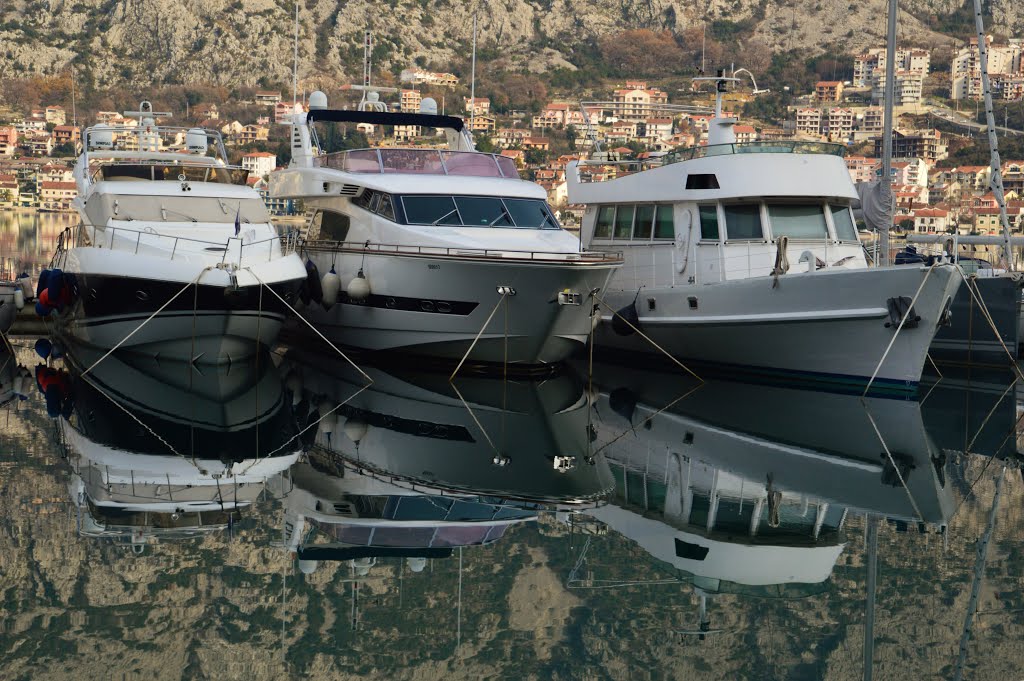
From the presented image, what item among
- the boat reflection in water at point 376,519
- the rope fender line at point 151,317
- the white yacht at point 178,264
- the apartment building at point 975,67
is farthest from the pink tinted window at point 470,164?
the apartment building at point 975,67

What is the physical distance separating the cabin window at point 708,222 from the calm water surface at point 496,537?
3515 millimetres

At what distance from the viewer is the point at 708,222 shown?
19453 mm

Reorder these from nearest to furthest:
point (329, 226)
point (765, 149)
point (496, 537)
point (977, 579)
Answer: point (977, 579), point (496, 537), point (765, 149), point (329, 226)

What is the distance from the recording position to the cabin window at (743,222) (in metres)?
19.2

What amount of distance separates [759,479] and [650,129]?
131 metres

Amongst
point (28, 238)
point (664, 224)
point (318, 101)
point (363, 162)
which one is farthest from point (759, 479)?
point (28, 238)

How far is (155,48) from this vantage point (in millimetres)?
135500

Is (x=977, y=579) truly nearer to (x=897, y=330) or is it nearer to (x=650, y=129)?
(x=897, y=330)

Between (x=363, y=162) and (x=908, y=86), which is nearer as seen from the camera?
(x=363, y=162)

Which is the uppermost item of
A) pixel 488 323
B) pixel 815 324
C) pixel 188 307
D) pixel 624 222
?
pixel 624 222

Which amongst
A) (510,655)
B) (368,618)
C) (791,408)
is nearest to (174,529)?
(368,618)

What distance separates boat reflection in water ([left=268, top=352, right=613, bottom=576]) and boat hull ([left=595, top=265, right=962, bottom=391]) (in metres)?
2.20

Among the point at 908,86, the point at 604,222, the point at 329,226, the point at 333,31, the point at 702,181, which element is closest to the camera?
the point at 702,181

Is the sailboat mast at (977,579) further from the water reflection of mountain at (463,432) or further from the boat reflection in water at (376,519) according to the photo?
the boat reflection in water at (376,519)
